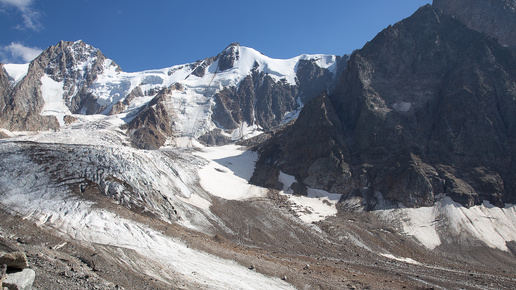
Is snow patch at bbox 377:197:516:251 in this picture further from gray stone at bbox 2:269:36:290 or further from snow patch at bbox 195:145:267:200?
gray stone at bbox 2:269:36:290

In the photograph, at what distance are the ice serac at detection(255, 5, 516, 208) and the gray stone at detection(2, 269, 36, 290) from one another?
72.6 meters

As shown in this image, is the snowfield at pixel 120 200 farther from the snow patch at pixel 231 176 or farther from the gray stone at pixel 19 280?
the gray stone at pixel 19 280

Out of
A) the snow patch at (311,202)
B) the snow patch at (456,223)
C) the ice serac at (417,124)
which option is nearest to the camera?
the snow patch at (456,223)

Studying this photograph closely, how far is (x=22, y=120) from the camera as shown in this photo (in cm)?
17225

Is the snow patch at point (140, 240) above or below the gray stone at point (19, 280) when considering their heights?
below

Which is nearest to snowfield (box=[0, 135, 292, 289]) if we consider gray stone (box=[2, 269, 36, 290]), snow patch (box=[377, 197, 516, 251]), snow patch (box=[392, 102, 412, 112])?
gray stone (box=[2, 269, 36, 290])

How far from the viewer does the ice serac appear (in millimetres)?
79250

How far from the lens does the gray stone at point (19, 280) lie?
44.5ft

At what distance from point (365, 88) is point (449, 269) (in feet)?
212

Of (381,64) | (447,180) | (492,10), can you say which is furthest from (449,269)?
(492,10)

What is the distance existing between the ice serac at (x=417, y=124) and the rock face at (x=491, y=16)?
18.0 m

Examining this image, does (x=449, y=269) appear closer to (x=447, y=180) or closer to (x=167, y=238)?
(x=447, y=180)

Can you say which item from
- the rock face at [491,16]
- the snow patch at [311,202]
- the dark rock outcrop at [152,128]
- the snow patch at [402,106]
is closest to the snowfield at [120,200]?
the snow patch at [311,202]

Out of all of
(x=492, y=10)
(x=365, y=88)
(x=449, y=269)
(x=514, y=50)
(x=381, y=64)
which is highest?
(x=492, y=10)
